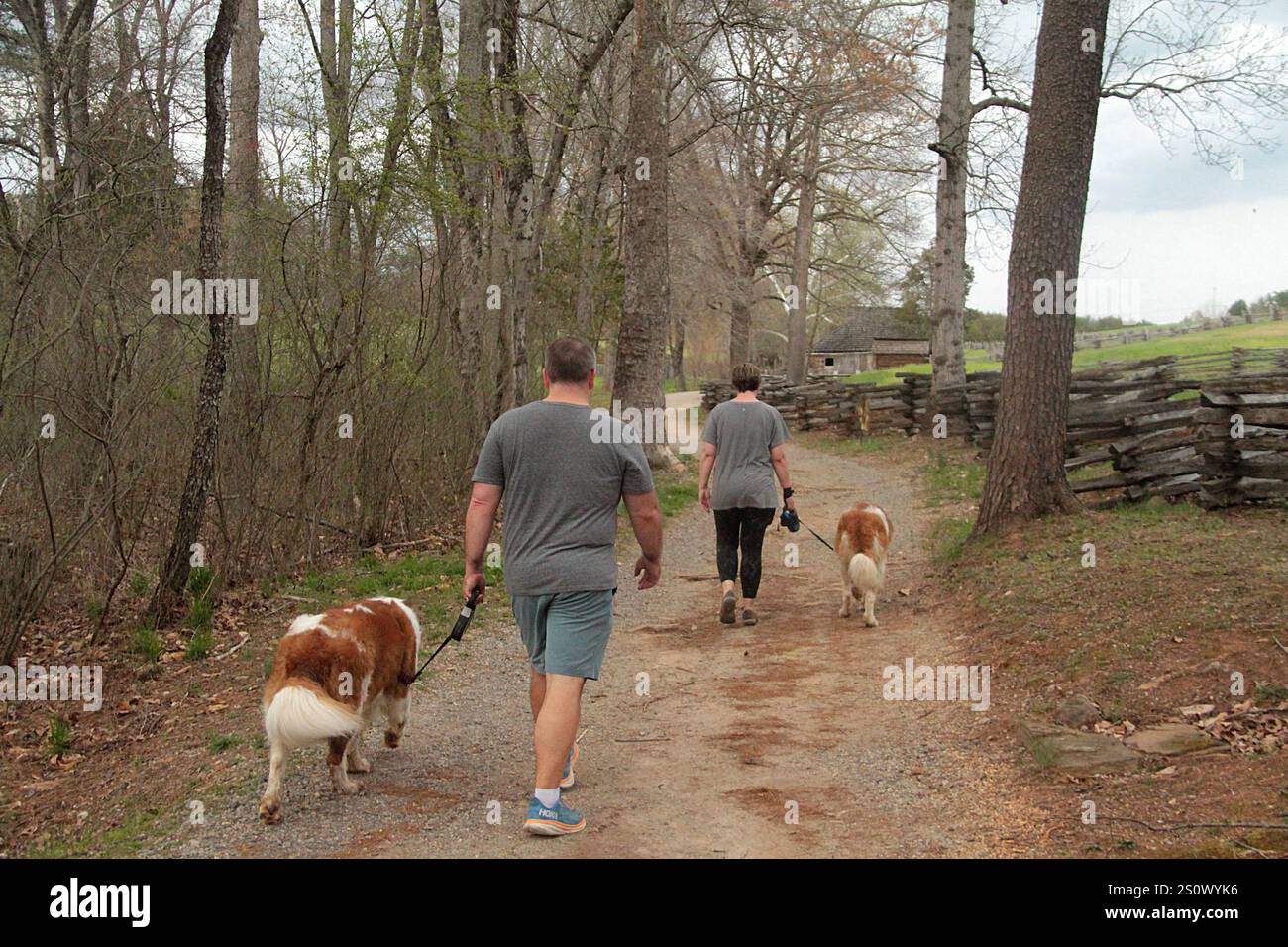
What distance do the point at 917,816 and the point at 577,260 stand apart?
2347 cm

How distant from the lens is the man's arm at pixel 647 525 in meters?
5.50

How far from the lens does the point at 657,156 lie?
1759cm

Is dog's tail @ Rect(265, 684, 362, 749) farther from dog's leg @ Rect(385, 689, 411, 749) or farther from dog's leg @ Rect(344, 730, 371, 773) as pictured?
dog's leg @ Rect(385, 689, 411, 749)


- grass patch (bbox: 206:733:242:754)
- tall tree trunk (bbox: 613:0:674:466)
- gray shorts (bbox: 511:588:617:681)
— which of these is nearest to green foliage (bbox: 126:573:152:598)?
grass patch (bbox: 206:733:242:754)

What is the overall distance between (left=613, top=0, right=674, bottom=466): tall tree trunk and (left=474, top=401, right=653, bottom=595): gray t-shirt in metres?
12.6

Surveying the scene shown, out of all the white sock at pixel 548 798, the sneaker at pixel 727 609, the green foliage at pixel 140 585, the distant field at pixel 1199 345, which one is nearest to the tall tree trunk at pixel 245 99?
the green foliage at pixel 140 585

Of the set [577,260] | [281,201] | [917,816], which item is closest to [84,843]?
[917,816]

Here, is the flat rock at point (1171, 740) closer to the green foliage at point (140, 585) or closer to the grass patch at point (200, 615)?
the grass patch at point (200, 615)

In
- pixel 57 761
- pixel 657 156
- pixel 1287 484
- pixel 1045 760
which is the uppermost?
pixel 657 156

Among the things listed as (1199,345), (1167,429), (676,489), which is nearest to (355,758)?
(1167,429)

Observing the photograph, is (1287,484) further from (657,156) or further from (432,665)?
(657,156)
